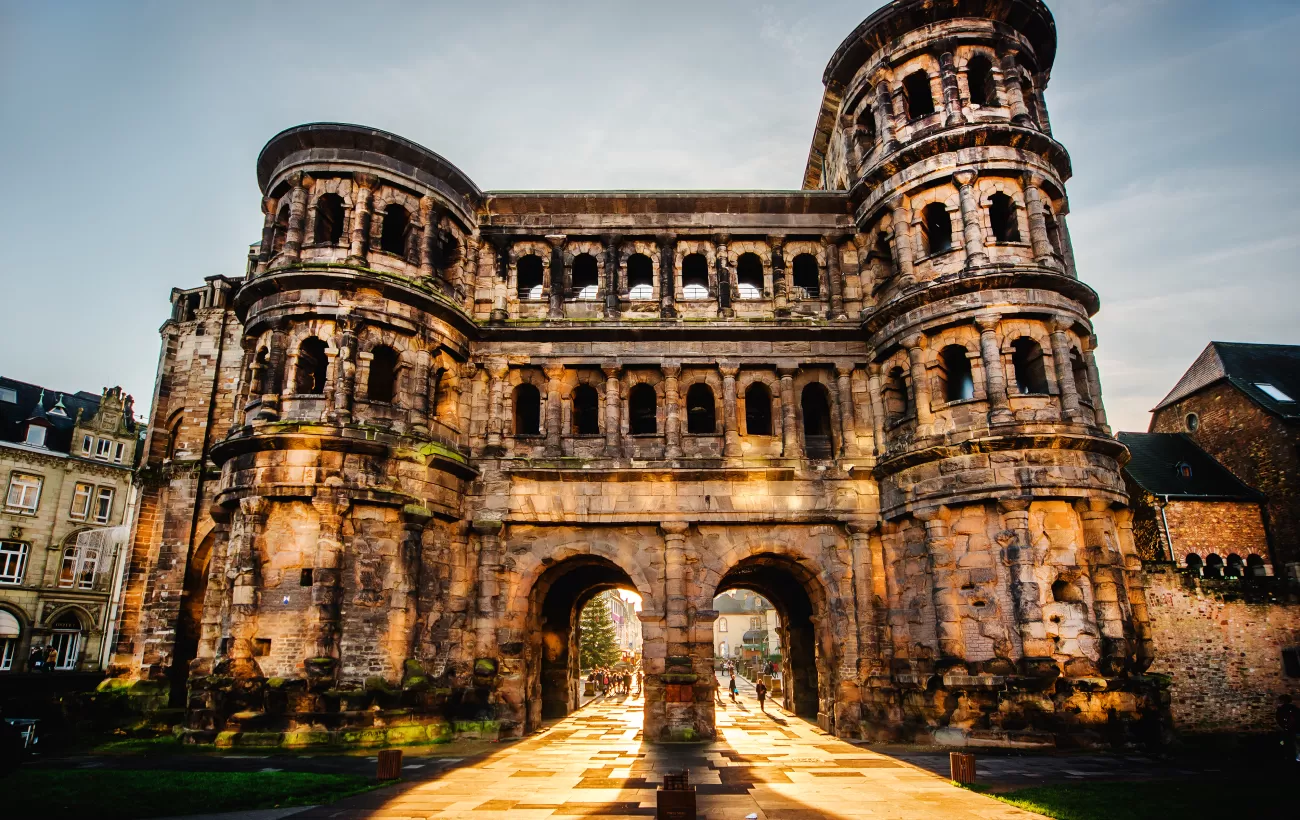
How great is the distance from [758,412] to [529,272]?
8.68m

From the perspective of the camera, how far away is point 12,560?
37.0 metres

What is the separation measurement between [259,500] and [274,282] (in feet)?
19.4

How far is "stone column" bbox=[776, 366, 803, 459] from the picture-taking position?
2112 centimetres

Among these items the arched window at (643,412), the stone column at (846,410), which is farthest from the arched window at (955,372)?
the arched window at (643,412)

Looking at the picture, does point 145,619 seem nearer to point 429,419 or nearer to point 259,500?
point 259,500

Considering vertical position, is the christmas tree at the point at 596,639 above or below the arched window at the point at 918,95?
below

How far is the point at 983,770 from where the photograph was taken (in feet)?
45.5

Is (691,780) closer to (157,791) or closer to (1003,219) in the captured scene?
(157,791)

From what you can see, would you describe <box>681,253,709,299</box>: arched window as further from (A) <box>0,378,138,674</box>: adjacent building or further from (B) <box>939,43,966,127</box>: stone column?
(A) <box>0,378,138,674</box>: adjacent building

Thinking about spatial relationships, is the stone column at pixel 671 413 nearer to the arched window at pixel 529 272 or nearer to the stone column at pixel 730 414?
the stone column at pixel 730 414

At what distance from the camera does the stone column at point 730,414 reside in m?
21.0

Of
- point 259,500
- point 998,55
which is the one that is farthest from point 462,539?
point 998,55

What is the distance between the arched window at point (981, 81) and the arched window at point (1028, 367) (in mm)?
7138

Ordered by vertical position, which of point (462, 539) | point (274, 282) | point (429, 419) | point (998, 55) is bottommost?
point (462, 539)
